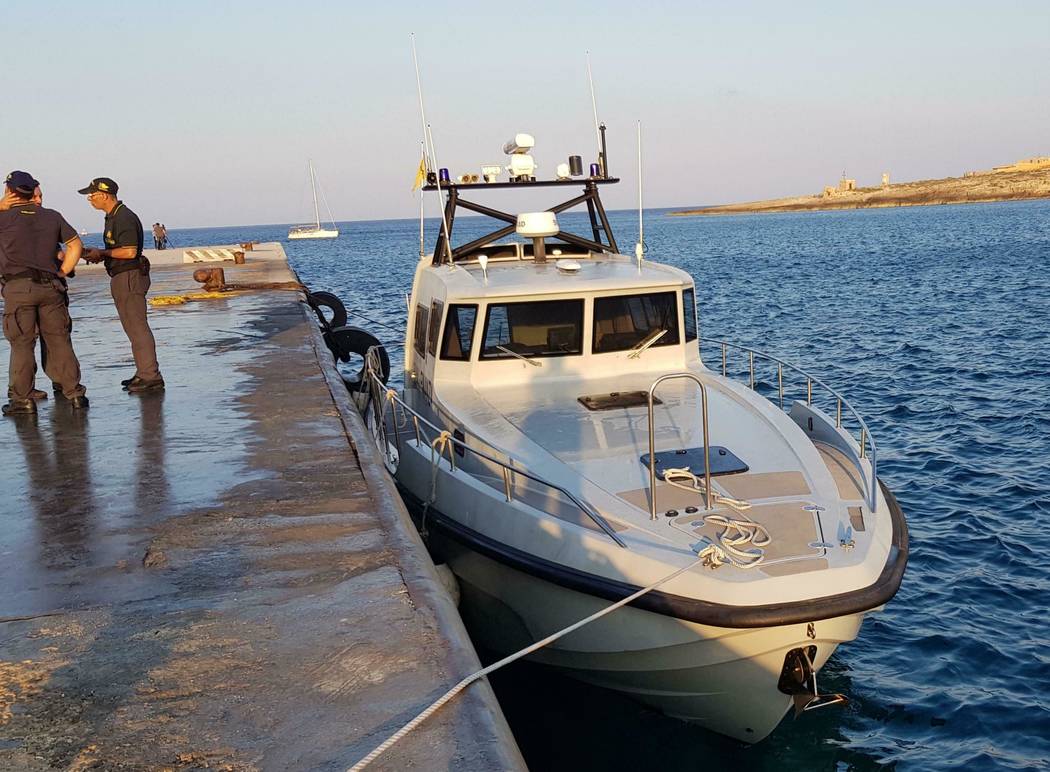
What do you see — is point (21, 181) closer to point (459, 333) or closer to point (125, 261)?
point (125, 261)

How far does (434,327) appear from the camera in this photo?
8586 mm

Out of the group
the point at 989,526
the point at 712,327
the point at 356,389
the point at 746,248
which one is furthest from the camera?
the point at 746,248

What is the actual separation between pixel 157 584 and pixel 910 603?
6655mm

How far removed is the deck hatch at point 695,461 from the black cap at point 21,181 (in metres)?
5.10

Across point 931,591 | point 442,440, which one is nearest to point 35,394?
point 442,440

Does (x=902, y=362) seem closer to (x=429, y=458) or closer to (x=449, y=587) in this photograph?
(x=429, y=458)

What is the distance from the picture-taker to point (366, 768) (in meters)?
2.90

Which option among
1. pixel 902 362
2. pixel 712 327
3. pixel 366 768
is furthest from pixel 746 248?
pixel 366 768

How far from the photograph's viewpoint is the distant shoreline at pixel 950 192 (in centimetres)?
14400

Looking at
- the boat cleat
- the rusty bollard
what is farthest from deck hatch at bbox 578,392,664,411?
the rusty bollard

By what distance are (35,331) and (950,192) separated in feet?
537

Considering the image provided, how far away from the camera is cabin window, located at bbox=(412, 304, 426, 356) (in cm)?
911

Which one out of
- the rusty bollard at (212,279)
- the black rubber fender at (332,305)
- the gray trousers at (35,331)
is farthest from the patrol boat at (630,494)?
the rusty bollard at (212,279)

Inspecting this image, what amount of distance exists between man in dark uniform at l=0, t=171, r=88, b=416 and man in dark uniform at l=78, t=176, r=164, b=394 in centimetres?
32
